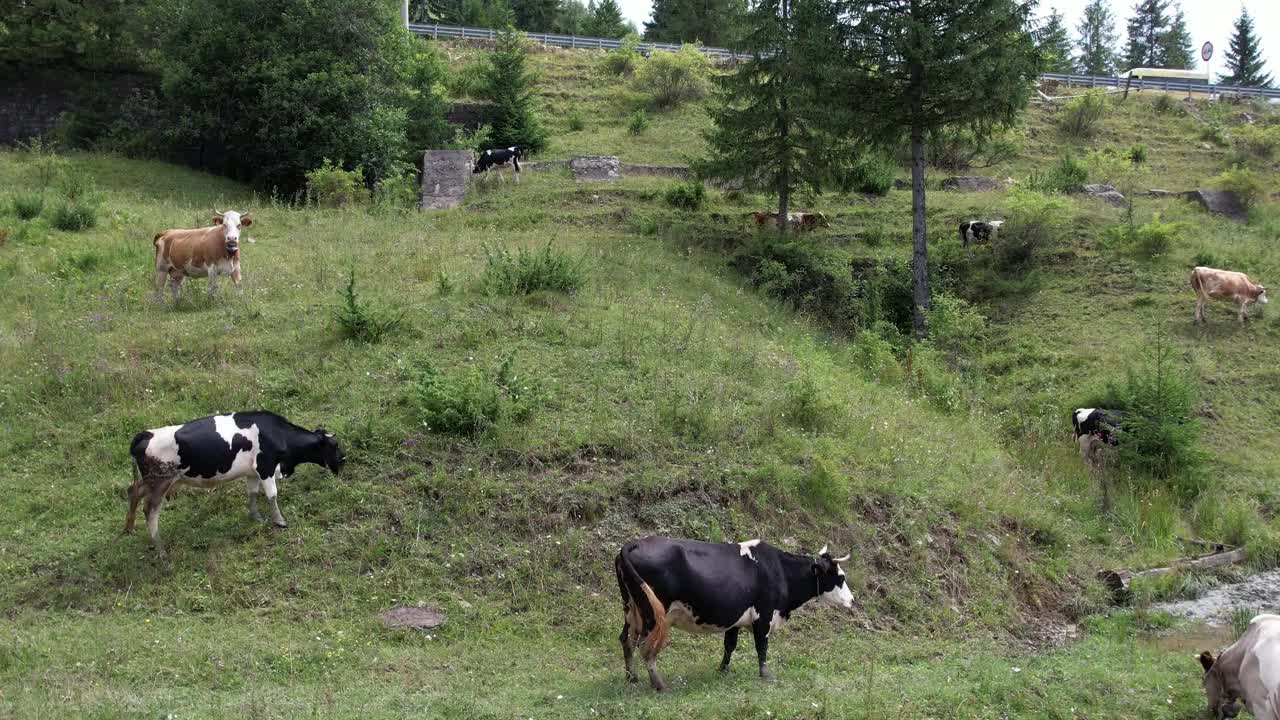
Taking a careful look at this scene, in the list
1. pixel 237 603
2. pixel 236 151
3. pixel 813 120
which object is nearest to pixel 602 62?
pixel 236 151

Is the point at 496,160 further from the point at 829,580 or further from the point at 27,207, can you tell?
the point at 829,580

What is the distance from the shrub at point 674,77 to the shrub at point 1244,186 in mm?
19664

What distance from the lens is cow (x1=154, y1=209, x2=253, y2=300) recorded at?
18062mm

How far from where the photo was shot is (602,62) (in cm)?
4831

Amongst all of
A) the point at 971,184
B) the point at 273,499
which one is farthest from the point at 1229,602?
the point at 971,184

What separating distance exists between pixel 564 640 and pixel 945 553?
5494mm

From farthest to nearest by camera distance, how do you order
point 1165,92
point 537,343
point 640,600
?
point 1165,92, point 537,343, point 640,600

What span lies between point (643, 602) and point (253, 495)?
569cm

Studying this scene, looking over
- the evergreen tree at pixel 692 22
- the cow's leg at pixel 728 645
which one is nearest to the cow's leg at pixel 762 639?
the cow's leg at pixel 728 645

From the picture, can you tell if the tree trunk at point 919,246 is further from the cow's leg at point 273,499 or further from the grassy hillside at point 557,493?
the cow's leg at point 273,499

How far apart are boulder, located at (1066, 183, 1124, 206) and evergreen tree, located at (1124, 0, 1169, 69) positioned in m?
55.8

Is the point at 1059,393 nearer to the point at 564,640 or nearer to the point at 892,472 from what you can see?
the point at 892,472

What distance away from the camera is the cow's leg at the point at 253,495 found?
12.5 meters

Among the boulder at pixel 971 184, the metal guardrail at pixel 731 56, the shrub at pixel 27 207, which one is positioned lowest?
the shrub at pixel 27 207
